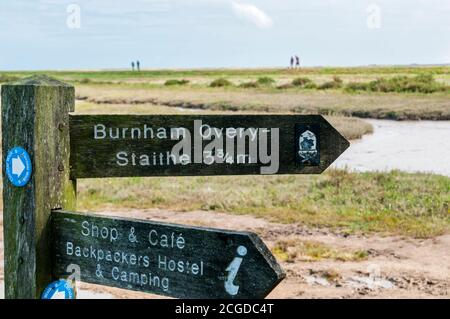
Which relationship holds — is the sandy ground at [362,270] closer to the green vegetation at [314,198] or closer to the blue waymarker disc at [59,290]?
the green vegetation at [314,198]

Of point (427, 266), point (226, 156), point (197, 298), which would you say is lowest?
point (427, 266)

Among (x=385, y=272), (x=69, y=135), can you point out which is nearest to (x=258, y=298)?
(x=69, y=135)

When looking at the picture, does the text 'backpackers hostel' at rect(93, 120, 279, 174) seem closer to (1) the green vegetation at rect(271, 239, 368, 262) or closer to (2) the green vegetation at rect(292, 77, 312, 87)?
(1) the green vegetation at rect(271, 239, 368, 262)

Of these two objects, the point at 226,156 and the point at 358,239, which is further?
the point at 358,239

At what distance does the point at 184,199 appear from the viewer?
480 inches

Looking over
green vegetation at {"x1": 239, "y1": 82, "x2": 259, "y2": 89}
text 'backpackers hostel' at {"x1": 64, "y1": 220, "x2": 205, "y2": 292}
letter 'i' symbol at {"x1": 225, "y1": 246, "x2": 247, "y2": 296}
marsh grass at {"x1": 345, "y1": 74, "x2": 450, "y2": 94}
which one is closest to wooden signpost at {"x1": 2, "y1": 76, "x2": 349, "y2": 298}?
text 'backpackers hostel' at {"x1": 64, "y1": 220, "x2": 205, "y2": 292}

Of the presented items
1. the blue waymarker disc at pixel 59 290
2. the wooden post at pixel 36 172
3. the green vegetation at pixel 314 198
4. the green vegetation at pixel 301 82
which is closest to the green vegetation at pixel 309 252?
the green vegetation at pixel 314 198

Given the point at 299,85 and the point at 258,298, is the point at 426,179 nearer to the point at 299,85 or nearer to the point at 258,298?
the point at 258,298

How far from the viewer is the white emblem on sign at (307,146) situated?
11.0 ft

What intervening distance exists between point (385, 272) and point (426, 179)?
649 cm

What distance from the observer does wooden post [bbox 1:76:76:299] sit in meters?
3.11

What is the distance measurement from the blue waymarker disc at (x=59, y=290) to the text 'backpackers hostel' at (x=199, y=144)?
1.99 feet

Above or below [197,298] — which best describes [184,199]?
below

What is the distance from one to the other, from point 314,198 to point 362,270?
436cm
